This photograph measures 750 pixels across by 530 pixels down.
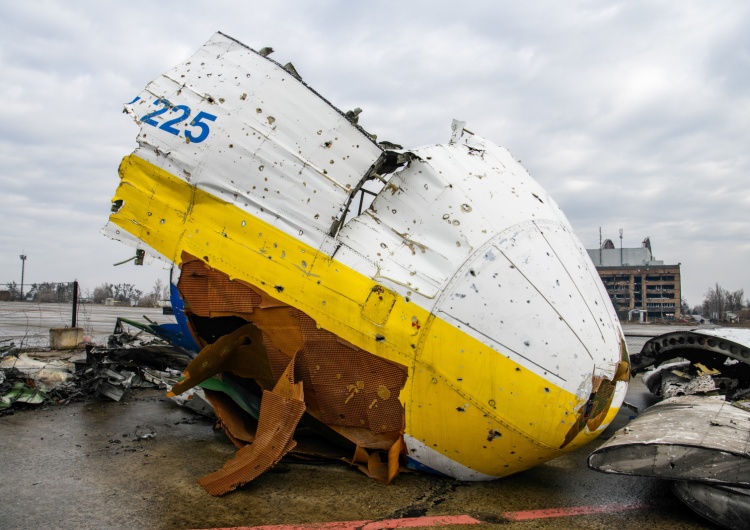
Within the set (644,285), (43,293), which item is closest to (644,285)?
(644,285)

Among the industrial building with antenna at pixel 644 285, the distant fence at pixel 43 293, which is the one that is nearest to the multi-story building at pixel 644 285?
the industrial building with antenna at pixel 644 285

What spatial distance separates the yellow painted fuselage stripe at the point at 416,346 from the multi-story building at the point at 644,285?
64.0 metres

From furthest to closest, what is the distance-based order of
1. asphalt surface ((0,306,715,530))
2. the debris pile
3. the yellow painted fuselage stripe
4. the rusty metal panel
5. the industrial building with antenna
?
the industrial building with antenna
the debris pile
the yellow painted fuselage stripe
asphalt surface ((0,306,715,530))
the rusty metal panel

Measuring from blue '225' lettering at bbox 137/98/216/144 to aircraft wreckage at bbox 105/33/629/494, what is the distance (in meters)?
0.01

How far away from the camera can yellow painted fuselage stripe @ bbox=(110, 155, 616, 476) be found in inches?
126

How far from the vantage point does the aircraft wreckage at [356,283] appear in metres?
3.26

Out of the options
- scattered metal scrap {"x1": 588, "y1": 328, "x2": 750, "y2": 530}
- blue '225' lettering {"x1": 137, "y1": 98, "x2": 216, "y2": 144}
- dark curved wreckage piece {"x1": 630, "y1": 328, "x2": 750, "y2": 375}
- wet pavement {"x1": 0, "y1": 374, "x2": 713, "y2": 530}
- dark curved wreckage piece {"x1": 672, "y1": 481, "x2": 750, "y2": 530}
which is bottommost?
wet pavement {"x1": 0, "y1": 374, "x2": 713, "y2": 530}

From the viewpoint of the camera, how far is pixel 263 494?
11.0ft

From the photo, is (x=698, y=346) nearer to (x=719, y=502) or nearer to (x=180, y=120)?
(x=719, y=502)

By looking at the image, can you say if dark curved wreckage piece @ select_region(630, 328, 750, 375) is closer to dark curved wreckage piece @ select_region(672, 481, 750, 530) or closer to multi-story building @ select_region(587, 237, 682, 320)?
dark curved wreckage piece @ select_region(672, 481, 750, 530)

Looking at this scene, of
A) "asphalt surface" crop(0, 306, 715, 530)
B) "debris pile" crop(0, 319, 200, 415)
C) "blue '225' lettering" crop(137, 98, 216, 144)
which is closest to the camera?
"asphalt surface" crop(0, 306, 715, 530)

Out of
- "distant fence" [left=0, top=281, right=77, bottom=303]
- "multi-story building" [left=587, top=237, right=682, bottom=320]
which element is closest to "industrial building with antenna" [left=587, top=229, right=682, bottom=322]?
"multi-story building" [left=587, top=237, right=682, bottom=320]

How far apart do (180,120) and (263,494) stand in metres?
2.84

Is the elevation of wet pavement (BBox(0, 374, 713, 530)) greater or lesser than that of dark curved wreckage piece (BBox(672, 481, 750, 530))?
lesser
